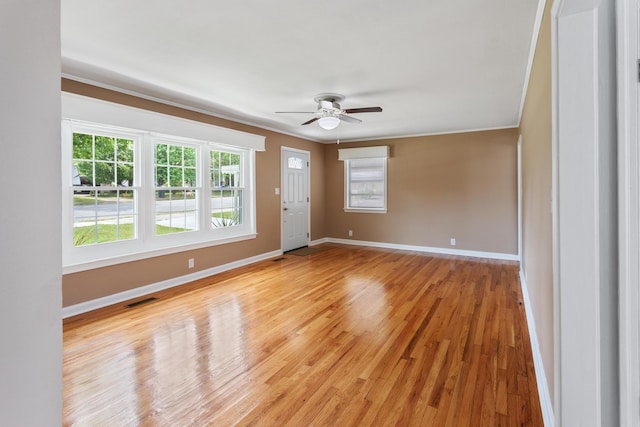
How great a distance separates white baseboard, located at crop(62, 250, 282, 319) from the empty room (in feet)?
0.09

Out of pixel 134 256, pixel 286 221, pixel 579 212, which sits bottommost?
pixel 134 256

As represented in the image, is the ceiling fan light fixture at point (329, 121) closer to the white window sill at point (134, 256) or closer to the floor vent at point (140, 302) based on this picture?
the white window sill at point (134, 256)

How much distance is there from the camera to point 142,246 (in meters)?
4.00

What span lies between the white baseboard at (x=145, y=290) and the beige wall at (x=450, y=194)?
3134 mm

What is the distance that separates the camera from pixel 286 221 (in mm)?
6438

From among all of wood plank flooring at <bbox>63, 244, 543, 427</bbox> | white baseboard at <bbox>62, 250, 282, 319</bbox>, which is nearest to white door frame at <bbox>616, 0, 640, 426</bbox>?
wood plank flooring at <bbox>63, 244, 543, 427</bbox>

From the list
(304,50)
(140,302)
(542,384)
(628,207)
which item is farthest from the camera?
(140,302)

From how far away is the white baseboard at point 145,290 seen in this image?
3.31 meters

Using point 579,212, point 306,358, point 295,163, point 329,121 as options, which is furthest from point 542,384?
point 295,163

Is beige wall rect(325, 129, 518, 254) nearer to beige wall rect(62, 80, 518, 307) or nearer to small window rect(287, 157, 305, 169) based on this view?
beige wall rect(62, 80, 518, 307)

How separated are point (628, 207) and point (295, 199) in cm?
597

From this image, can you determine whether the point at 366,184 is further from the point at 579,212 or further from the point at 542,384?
the point at 579,212

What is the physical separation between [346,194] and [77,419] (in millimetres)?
6185

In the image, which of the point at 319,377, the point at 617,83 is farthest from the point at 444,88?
the point at 319,377
